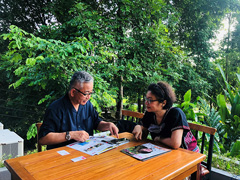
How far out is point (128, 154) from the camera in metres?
1.32

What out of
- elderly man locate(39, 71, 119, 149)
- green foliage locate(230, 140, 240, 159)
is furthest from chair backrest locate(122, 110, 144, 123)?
green foliage locate(230, 140, 240, 159)

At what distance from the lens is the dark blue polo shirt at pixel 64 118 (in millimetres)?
1626

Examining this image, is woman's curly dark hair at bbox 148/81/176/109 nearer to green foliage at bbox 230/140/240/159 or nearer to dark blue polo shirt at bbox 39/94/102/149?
dark blue polo shirt at bbox 39/94/102/149

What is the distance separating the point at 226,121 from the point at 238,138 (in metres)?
0.34

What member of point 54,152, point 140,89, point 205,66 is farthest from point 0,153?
point 205,66

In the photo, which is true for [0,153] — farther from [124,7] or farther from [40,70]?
[124,7]

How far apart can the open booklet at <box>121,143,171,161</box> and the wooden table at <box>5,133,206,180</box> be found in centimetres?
4

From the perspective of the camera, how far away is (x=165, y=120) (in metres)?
1.75

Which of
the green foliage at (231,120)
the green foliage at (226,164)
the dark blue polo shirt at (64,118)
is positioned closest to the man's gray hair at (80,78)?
the dark blue polo shirt at (64,118)

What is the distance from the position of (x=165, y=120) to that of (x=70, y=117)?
94 cm

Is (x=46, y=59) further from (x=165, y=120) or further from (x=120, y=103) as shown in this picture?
(x=120, y=103)

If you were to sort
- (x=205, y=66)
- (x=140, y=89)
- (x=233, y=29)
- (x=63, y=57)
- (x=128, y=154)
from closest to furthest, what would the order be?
1. (x=128, y=154)
2. (x=63, y=57)
3. (x=140, y=89)
4. (x=205, y=66)
5. (x=233, y=29)

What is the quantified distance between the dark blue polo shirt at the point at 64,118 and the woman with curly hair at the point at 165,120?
22.4 inches

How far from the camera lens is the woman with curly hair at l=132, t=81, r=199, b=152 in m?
1.62
